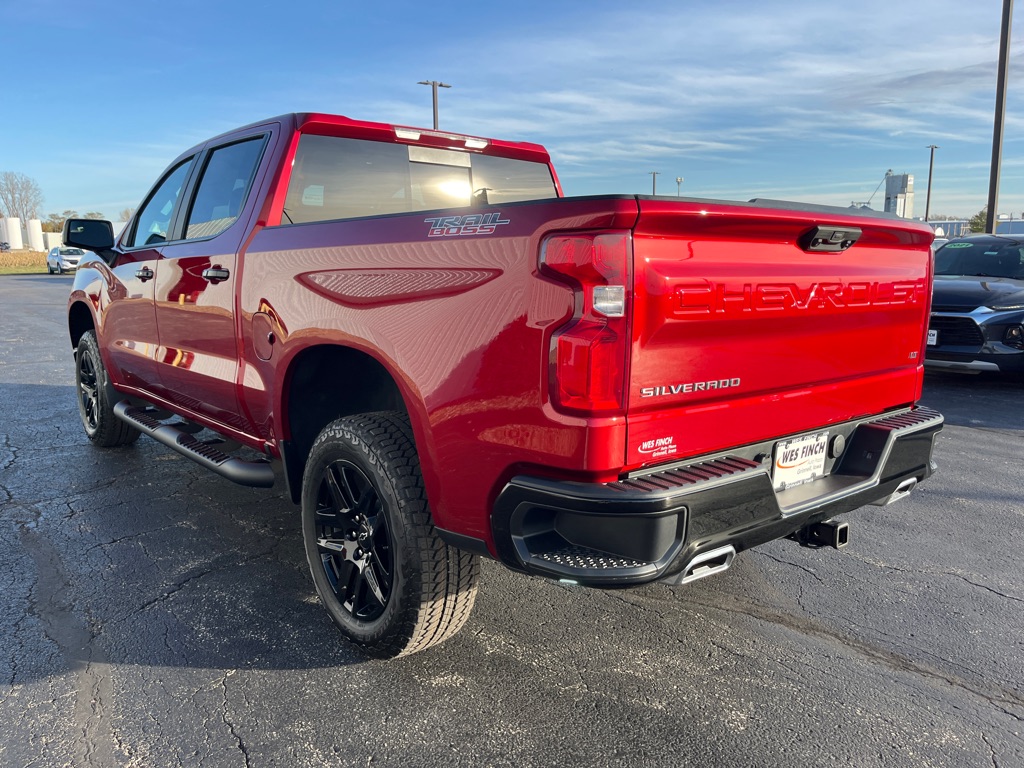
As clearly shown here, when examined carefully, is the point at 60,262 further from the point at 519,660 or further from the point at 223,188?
the point at 519,660

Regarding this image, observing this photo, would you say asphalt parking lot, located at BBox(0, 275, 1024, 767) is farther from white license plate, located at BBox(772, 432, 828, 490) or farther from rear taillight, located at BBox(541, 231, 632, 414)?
rear taillight, located at BBox(541, 231, 632, 414)

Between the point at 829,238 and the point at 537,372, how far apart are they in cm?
114

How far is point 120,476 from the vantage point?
500 centimetres

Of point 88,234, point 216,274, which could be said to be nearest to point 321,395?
point 216,274

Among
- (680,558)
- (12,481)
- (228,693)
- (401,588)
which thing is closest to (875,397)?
(680,558)

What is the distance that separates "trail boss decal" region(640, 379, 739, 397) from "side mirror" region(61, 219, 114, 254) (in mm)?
4145

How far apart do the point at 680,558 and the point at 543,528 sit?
390mm

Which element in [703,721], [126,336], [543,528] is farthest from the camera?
[126,336]

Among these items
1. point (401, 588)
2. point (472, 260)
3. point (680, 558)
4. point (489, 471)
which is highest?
point (472, 260)

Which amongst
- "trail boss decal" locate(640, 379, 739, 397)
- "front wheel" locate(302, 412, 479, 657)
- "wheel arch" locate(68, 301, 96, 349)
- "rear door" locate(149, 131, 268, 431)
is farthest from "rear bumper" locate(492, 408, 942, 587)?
"wheel arch" locate(68, 301, 96, 349)

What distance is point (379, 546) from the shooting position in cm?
282

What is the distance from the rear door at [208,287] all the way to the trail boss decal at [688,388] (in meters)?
2.14

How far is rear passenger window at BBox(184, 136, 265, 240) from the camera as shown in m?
3.71

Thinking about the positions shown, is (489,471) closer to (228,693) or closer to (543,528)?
(543,528)
